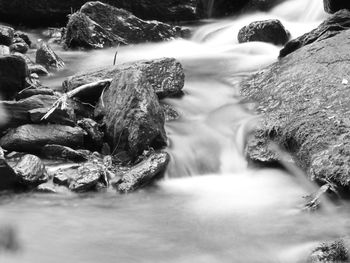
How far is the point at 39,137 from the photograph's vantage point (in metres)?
5.59

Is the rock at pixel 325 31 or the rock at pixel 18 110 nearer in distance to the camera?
the rock at pixel 18 110

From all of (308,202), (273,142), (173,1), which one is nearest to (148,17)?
(173,1)

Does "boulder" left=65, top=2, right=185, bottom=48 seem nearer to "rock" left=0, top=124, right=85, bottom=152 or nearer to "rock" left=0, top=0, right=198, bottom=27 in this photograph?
"rock" left=0, top=0, right=198, bottom=27

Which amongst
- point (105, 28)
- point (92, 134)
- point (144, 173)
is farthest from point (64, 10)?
point (144, 173)

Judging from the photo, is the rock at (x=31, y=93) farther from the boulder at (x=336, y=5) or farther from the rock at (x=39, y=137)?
the boulder at (x=336, y=5)

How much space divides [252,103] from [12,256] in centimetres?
403

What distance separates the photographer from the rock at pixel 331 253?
3.63 metres

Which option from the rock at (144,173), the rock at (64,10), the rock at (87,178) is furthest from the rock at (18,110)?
the rock at (64,10)

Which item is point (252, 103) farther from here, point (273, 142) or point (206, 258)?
point (206, 258)

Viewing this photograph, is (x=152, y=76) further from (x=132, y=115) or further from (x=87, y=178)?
(x=87, y=178)

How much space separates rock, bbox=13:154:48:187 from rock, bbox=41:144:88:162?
0.26 metres

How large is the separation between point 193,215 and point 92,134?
1782 mm

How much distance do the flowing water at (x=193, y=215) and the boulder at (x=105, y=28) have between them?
4217 millimetres

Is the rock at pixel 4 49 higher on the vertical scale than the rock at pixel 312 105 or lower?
lower
